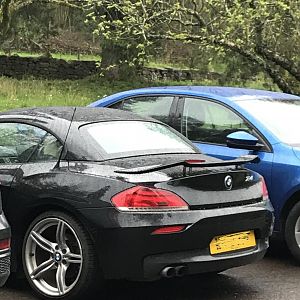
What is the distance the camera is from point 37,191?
16.1ft

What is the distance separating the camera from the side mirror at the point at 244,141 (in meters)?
6.14

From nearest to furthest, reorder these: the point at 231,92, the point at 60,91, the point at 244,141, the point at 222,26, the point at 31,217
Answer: the point at 31,217 → the point at 244,141 → the point at 231,92 → the point at 222,26 → the point at 60,91

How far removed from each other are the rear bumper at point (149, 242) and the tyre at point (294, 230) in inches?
60.0

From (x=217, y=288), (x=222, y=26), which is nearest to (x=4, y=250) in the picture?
(x=217, y=288)

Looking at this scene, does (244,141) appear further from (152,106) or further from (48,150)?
(48,150)

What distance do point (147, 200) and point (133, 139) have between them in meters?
0.97

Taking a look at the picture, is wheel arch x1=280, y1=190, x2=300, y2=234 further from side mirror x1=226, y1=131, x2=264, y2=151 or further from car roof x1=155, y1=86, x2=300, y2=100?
car roof x1=155, y1=86, x2=300, y2=100

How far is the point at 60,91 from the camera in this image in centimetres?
2267

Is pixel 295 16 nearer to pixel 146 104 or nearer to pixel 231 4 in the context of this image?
pixel 231 4

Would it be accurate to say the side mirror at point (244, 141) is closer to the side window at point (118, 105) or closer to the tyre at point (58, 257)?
the side window at point (118, 105)

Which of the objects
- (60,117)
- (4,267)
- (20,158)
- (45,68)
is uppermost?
(60,117)

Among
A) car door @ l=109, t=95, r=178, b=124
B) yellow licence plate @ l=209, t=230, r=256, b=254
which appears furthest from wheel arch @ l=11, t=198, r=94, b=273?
car door @ l=109, t=95, r=178, b=124

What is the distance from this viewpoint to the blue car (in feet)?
19.7

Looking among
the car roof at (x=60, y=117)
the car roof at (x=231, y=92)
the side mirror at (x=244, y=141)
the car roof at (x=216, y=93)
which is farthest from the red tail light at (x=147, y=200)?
the car roof at (x=231, y=92)
